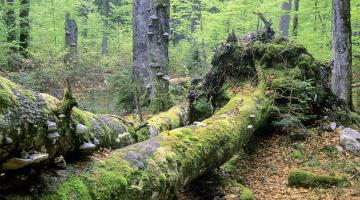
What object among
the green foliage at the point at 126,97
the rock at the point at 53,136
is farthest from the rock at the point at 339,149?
the green foliage at the point at 126,97

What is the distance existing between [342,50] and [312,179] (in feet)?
17.1

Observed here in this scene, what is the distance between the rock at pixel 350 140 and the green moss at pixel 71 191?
21.6 ft

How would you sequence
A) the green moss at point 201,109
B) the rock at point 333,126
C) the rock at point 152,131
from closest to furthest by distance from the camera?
the rock at point 152,131 < the rock at point 333,126 < the green moss at point 201,109

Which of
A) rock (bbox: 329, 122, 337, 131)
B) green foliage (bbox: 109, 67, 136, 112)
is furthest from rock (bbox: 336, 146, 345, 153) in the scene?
green foliage (bbox: 109, 67, 136, 112)

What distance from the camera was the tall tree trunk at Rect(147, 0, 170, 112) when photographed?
33.8ft

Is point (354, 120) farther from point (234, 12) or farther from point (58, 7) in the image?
point (58, 7)

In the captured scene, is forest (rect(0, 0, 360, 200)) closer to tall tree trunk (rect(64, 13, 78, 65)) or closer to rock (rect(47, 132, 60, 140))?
rock (rect(47, 132, 60, 140))

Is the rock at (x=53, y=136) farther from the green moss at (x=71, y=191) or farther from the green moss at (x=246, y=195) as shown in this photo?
the green moss at (x=246, y=195)

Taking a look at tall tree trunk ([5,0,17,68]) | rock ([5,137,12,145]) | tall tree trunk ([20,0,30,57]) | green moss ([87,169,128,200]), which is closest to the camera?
rock ([5,137,12,145])

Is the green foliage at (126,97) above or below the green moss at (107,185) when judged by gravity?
below

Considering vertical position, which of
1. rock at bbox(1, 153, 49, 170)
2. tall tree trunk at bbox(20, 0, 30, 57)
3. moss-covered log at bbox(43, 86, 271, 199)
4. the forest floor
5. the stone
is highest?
tall tree trunk at bbox(20, 0, 30, 57)

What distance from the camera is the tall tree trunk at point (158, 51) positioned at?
33.8 feet

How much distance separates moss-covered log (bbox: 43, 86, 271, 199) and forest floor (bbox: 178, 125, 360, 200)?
490 mm

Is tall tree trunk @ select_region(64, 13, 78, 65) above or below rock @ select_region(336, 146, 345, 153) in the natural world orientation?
above
